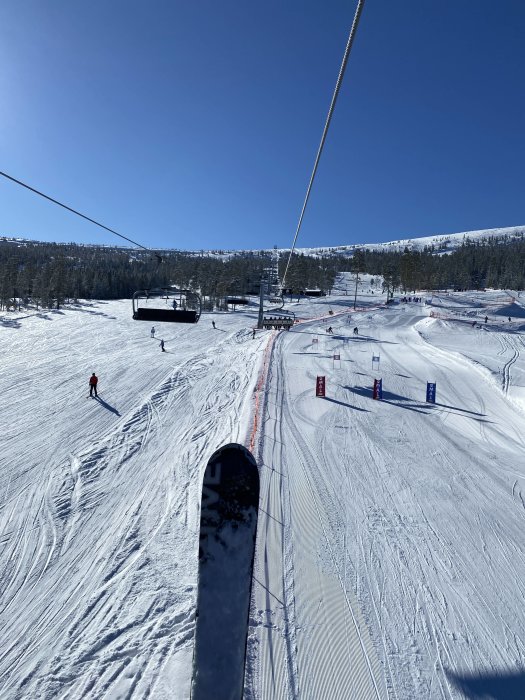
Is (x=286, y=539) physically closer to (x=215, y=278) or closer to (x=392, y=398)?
(x=392, y=398)

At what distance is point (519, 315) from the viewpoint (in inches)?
2549

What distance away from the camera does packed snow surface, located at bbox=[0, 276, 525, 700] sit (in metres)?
5.36

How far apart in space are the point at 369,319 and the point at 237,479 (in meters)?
57.9

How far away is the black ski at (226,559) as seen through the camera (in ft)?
9.47

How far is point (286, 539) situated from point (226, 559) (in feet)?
18.7

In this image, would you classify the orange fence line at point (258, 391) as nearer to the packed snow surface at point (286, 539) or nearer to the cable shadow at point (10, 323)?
the packed snow surface at point (286, 539)

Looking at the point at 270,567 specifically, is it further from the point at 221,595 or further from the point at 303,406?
the point at 303,406

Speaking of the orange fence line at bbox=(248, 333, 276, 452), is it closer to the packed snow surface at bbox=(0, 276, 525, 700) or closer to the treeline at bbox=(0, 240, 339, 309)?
the packed snow surface at bbox=(0, 276, 525, 700)

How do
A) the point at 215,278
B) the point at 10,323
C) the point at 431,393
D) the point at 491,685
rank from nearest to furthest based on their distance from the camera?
the point at 491,685 < the point at 431,393 < the point at 10,323 < the point at 215,278

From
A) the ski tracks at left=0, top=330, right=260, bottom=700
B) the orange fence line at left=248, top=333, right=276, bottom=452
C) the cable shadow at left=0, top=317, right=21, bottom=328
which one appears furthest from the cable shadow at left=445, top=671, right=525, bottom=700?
the cable shadow at left=0, top=317, right=21, bottom=328

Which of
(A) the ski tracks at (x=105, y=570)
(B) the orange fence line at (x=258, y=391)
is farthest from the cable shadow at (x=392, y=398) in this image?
(A) the ski tracks at (x=105, y=570)

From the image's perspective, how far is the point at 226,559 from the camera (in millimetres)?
2924

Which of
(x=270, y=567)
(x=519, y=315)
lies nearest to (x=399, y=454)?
(x=270, y=567)

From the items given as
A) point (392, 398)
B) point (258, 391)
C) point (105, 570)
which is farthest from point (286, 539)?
point (392, 398)
